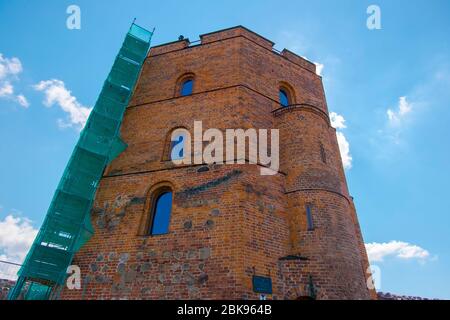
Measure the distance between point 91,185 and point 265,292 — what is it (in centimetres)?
639

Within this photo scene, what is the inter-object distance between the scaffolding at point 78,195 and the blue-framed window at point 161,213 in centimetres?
191

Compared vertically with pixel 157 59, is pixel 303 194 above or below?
below

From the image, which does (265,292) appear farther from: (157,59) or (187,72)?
(157,59)

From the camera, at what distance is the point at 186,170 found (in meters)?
9.15

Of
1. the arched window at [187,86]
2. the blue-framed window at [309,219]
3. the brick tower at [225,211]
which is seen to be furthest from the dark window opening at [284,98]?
the blue-framed window at [309,219]

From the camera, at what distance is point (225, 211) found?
7906mm

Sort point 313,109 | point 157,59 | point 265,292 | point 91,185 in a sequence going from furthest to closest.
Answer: point 157,59 < point 313,109 < point 91,185 < point 265,292

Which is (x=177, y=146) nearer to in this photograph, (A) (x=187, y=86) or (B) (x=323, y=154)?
(A) (x=187, y=86)

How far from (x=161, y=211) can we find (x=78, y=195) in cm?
270

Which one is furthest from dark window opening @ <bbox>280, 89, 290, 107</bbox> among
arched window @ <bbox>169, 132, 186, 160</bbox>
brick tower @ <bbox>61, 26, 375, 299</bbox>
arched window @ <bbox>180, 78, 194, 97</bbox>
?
arched window @ <bbox>169, 132, 186, 160</bbox>

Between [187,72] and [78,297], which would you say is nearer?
[78,297]

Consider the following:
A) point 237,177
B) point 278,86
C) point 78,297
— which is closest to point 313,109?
point 278,86

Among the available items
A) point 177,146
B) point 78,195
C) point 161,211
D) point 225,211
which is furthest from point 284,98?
point 78,195
